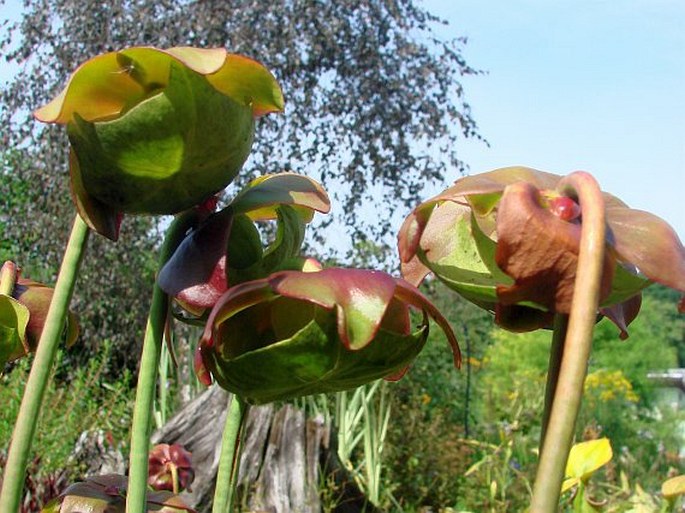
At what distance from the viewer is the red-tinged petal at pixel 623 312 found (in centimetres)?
34

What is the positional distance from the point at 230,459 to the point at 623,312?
0.52 feet

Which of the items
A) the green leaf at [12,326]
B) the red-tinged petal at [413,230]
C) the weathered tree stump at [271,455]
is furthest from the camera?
the weathered tree stump at [271,455]

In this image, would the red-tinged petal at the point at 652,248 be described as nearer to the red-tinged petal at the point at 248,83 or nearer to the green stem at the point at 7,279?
the red-tinged petal at the point at 248,83

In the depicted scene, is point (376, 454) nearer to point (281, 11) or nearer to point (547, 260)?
point (281, 11)

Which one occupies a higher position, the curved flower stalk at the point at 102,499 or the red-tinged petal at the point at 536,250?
the red-tinged petal at the point at 536,250

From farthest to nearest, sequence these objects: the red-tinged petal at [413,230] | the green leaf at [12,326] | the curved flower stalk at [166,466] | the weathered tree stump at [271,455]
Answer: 1. the weathered tree stump at [271,455]
2. the curved flower stalk at [166,466]
3. the green leaf at [12,326]
4. the red-tinged petal at [413,230]

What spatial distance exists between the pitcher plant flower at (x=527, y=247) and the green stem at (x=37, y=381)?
13 cm

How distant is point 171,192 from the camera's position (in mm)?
347

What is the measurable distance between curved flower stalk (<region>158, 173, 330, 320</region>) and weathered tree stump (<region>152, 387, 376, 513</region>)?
2835mm

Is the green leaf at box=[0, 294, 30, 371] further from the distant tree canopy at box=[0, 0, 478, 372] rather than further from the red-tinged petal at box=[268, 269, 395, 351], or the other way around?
the distant tree canopy at box=[0, 0, 478, 372]

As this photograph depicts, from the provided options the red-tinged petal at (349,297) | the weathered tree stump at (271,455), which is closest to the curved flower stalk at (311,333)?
the red-tinged petal at (349,297)

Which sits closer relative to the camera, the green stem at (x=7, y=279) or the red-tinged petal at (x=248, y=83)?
the red-tinged petal at (x=248, y=83)

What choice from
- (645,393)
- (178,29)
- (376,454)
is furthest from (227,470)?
(645,393)

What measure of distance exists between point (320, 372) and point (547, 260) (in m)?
0.09
